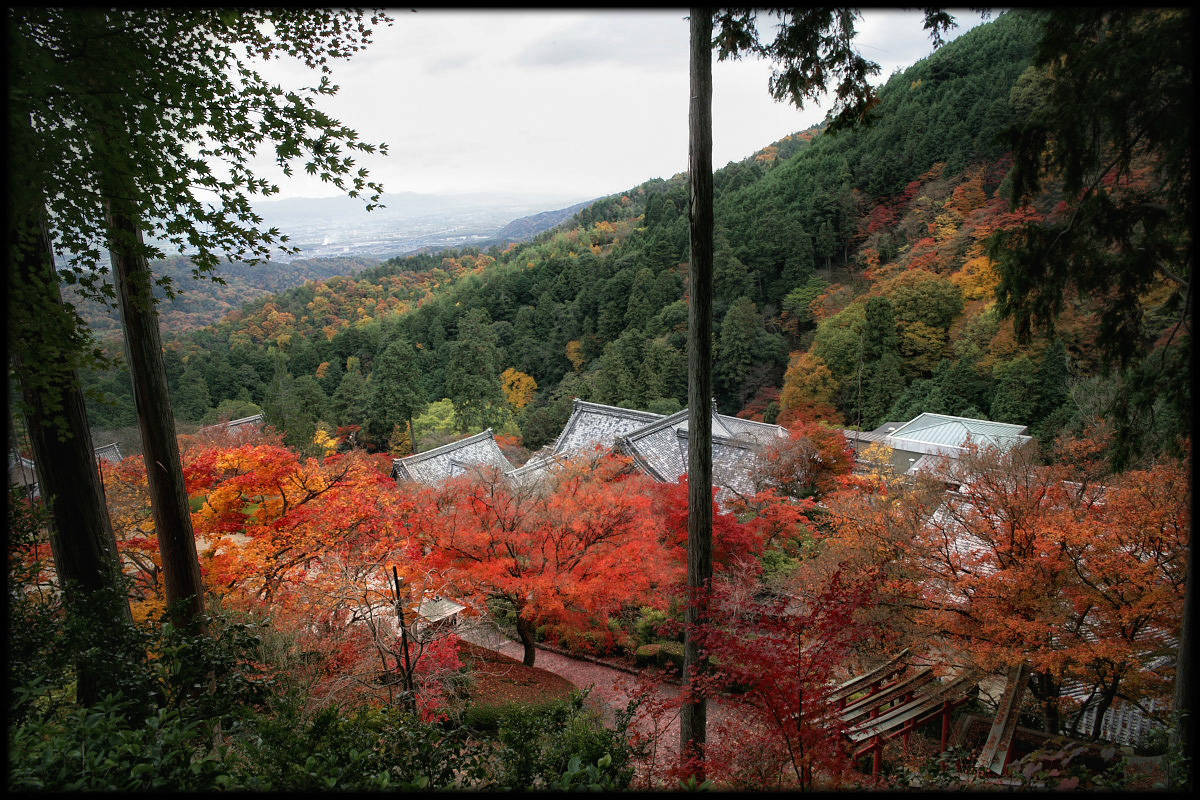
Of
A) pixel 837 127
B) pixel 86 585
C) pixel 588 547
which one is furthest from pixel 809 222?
pixel 86 585

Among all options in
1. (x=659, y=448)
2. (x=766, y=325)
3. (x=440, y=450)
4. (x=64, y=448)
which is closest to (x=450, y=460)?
(x=440, y=450)

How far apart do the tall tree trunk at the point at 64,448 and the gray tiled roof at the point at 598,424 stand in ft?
52.3

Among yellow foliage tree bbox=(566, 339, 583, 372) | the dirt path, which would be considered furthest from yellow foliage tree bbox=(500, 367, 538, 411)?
the dirt path

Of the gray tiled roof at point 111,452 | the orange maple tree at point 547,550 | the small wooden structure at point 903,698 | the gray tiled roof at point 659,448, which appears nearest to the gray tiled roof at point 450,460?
the gray tiled roof at point 659,448

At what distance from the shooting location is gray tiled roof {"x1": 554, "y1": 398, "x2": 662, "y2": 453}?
68.6 feet

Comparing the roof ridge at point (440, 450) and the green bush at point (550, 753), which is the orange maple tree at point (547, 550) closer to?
the green bush at point (550, 753)

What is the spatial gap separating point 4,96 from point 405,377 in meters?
28.2

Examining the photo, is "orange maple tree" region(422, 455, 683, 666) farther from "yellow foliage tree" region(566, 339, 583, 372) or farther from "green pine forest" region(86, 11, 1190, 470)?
"yellow foliage tree" region(566, 339, 583, 372)

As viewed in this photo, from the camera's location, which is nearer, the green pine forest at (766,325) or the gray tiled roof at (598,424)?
the gray tiled roof at (598,424)

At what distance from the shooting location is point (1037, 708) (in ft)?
29.7

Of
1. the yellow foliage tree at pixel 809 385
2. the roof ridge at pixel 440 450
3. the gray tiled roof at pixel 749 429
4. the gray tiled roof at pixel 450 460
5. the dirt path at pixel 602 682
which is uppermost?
the yellow foliage tree at pixel 809 385

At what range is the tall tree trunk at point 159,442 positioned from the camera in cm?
489

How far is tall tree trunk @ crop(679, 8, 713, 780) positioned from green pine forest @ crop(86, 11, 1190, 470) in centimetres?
1334

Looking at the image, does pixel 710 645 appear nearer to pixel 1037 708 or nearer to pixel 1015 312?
pixel 1015 312
